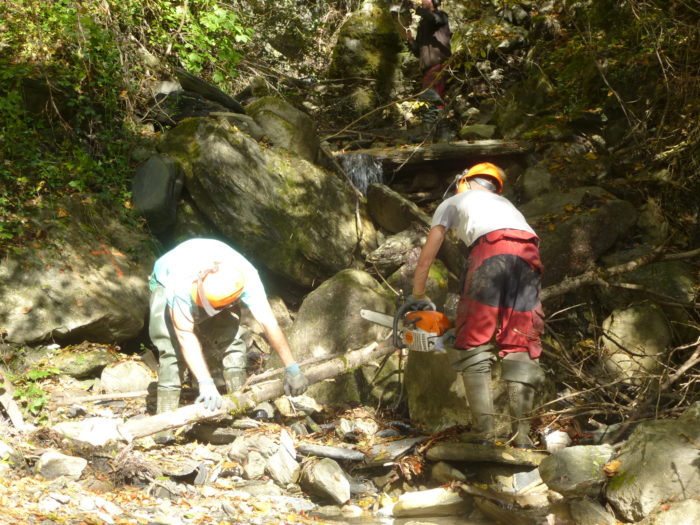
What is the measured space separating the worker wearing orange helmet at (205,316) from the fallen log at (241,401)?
11 centimetres

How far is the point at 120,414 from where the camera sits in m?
4.83

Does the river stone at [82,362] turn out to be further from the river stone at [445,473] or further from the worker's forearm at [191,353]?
the river stone at [445,473]

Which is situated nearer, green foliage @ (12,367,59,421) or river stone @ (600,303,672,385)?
green foliage @ (12,367,59,421)

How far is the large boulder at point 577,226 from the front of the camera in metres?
6.44

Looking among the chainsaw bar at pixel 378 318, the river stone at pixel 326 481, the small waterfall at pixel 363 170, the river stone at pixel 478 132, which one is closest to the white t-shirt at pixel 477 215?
the chainsaw bar at pixel 378 318

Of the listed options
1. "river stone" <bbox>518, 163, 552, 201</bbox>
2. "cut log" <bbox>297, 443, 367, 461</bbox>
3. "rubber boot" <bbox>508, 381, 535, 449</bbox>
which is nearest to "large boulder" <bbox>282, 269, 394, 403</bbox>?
"cut log" <bbox>297, 443, 367, 461</bbox>

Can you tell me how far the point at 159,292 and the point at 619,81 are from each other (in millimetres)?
6364

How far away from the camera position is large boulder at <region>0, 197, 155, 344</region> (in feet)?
17.2

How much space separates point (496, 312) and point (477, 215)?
663mm

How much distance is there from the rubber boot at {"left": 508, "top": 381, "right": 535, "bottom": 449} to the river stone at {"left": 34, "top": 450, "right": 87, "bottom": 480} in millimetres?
2702

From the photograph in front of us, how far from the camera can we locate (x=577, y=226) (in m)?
6.54

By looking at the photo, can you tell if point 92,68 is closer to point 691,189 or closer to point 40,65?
point 40,65

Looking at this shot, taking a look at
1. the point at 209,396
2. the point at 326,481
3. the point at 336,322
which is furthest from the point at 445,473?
the point at 336,322

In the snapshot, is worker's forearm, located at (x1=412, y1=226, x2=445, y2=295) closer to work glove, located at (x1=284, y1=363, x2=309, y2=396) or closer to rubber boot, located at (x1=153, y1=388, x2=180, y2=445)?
work glove, located at (x1=284, y1=363, x2=309, y2=396)
